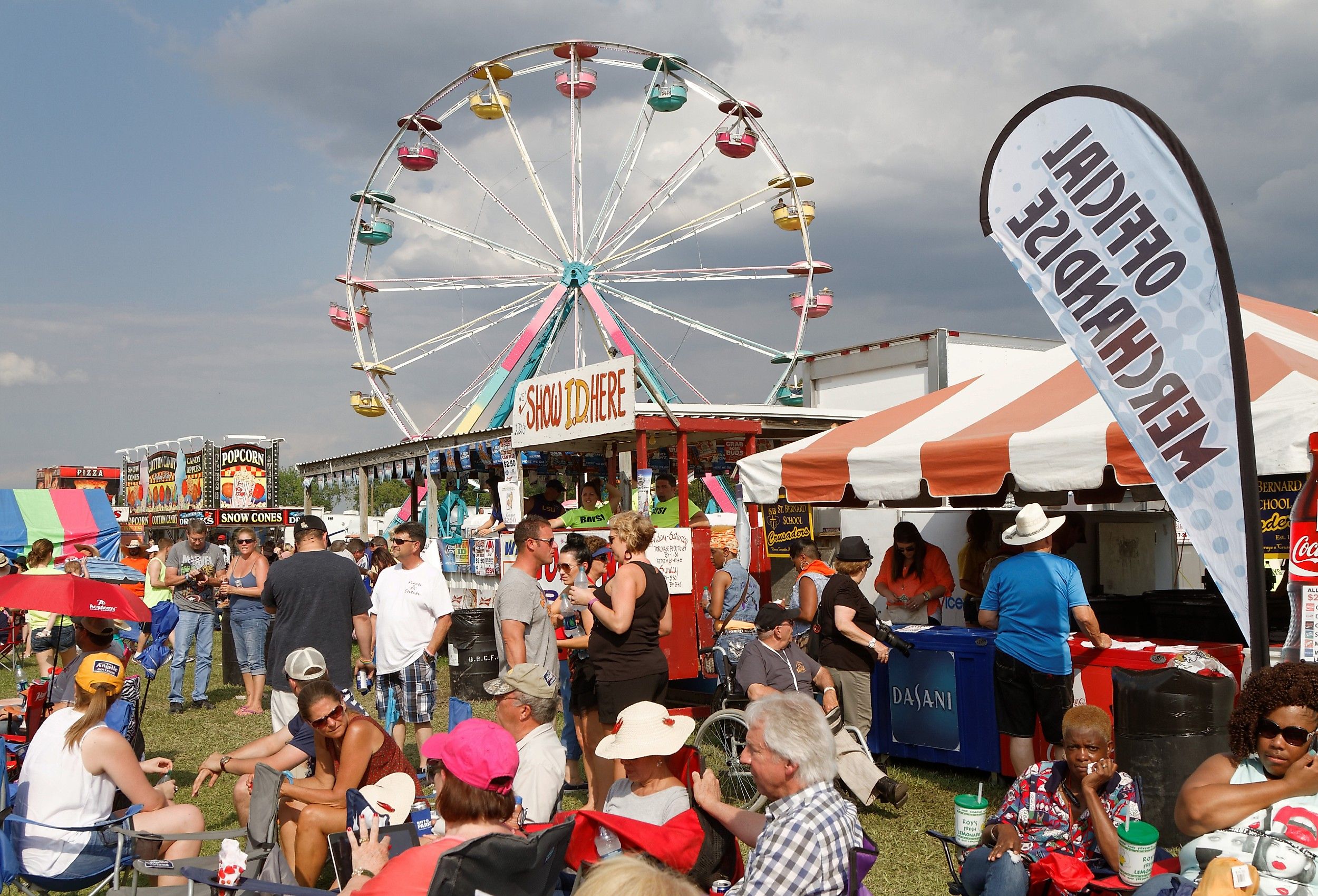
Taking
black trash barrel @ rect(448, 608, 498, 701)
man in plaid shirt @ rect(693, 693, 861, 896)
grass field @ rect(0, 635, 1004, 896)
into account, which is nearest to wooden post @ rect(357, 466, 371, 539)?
grass field @ rect(0, 635, 1004, 896)

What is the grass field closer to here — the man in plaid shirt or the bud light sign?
the bud light sign

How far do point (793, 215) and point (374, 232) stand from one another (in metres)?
7.97

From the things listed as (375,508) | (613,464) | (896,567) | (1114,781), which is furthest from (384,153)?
(375,508)

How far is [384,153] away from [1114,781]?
1884 centimetres

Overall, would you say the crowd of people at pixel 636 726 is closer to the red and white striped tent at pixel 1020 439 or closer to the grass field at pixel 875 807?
the grass field at pixel 875 807

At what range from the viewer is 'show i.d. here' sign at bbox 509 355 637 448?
8969 mm

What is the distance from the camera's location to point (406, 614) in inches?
232

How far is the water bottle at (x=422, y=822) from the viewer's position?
321 centimetres

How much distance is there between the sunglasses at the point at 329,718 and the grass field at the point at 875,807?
172 centimetres

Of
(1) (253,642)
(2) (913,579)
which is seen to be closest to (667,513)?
(2) (913,579)

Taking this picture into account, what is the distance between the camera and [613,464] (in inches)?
497

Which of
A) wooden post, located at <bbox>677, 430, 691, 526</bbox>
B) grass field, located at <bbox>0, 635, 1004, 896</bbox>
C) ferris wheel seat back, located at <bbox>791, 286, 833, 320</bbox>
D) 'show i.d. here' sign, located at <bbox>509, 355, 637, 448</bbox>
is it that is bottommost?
grass field, located at <bbox>0, 635, 1004, 896</bbox>

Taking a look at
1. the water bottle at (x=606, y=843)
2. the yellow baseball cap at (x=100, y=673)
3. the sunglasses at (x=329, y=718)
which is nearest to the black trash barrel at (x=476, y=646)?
the yellow baseball cap at (x=100, y=673)

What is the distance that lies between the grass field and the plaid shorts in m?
0.63
